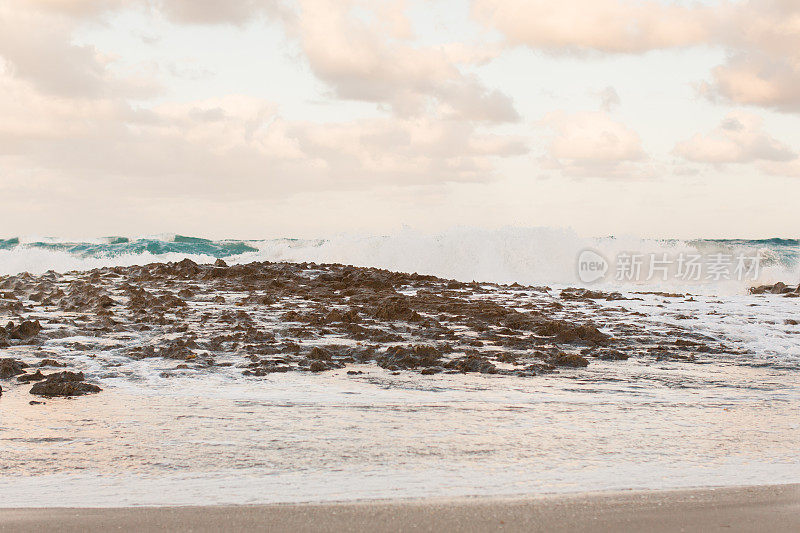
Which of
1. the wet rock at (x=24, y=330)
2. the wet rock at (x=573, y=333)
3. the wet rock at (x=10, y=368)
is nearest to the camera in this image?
the wet rock at (x=10, y=368)

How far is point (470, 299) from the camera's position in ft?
42.5

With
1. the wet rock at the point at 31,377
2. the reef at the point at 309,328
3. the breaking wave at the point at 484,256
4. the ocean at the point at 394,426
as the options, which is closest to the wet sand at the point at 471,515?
the ocean at the point at 394,426

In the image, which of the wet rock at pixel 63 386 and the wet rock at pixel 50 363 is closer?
the wet rock at pixel 63 386

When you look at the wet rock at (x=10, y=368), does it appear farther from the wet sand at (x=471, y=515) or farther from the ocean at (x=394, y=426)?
the wet sand at (x=471, y=515)

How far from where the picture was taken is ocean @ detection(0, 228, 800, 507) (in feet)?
12.1

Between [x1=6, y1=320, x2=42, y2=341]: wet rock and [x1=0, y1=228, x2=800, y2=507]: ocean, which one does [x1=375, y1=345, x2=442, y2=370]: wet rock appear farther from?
[x1=6, y1=320, x2=42, y2=341]: wet rock

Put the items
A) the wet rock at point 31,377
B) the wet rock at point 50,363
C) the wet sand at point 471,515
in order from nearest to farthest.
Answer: the wet sand at point 471,515 < the wet rock at point 31,377 < the wet rock at point 50,363

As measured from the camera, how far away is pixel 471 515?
3.15 meters

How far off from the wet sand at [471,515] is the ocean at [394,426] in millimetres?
159

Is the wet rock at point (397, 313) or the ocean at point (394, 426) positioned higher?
the wet rock at point (397, 313)

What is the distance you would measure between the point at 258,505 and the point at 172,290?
407 inches

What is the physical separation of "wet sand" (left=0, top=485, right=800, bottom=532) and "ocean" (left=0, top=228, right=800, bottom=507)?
0.16 m

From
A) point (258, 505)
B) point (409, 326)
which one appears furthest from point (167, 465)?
point (409, 326)

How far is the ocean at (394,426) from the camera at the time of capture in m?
3.70
